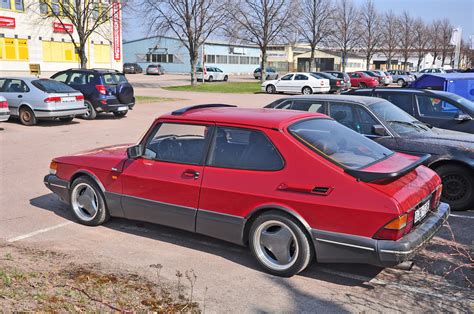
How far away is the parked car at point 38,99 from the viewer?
14.5 m

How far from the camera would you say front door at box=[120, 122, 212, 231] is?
482cm

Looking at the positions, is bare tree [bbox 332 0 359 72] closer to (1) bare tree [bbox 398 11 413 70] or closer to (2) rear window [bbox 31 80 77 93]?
(1) bare tree [bbox 398 11 413 70]

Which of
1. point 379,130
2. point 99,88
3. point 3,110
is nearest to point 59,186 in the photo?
point 379,130

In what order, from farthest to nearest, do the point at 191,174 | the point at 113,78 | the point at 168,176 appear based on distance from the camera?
the point at 113,78 → the point at 168,176 → the point at 191,174

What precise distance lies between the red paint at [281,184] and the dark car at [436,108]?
3821mm

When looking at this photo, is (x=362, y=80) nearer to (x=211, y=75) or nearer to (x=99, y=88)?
(x=211, y=75)

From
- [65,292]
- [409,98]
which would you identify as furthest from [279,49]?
[65,292]

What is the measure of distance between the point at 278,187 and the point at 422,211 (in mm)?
1348

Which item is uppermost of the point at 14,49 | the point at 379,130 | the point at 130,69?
the point at 14,49

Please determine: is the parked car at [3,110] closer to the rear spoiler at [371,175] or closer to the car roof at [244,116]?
the car roof at [244,116]

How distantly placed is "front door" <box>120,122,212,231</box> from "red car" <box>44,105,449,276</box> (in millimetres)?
11

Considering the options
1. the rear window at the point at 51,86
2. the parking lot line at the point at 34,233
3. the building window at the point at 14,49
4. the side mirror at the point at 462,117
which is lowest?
the parking lot line at the point at 34,233

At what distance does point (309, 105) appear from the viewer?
300 inches

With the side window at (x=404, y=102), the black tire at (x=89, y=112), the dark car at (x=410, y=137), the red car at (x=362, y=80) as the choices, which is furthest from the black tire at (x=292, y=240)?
the red car at (x=362, y=80)
